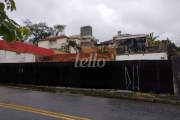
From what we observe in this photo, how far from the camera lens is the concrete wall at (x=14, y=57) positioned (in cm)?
2288

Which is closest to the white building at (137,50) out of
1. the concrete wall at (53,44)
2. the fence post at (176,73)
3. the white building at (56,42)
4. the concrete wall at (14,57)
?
the fence post at (176,73)

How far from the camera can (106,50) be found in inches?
1313

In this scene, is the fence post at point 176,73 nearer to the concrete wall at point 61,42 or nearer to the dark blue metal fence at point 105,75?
the dark blue metal fence at point 105,75

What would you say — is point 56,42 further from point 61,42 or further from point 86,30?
point 86,30

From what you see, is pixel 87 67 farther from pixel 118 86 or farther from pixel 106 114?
pixel 106 114

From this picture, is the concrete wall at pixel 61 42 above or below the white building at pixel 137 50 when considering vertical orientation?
above

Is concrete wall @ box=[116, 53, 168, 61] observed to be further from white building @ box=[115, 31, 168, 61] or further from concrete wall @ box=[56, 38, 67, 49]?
concrete wall @ box=[56, 38, 67, 49]

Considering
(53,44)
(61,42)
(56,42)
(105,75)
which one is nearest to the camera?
(105,75)

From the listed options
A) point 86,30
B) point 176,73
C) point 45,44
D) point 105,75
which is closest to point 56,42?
point 45,44

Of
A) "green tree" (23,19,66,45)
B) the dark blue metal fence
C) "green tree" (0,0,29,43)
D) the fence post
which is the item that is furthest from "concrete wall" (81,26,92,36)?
"green tree" (0,0,29,43)

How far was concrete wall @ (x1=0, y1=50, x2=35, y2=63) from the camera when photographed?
2288 centimetres

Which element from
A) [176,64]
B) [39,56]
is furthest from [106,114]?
[39,56]

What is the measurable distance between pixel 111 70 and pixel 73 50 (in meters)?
28.3

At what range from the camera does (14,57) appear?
80.4 ft
